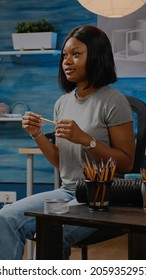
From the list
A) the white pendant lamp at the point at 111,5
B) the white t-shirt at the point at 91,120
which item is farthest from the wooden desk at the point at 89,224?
the white pendant lamp at the point at 111,5

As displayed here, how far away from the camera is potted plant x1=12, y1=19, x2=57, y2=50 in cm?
456

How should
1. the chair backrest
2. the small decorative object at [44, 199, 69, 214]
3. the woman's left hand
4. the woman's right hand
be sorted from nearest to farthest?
the small decorative object at [44, 199, 69, 214]
the woman's left hand
the woman's right hand
the chair backrest

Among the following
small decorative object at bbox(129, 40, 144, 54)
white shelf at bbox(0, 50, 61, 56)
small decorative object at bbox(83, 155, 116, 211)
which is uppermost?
small decorative object at bbox(129, 40, 144, 54)

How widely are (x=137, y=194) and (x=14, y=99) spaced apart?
10.8 feet

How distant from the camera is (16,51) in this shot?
4.69m

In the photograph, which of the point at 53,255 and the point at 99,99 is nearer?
the point at 53,255

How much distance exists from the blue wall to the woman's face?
2471 mm

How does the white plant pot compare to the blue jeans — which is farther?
the white plant pot

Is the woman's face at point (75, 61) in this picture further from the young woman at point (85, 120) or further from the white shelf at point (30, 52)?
the white shelf at point (30, 52)

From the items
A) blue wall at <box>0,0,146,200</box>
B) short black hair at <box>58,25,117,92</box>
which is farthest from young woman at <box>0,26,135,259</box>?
blue wall at <box>0,0,146,200</box>

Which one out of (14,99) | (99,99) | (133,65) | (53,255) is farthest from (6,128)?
(53,255)

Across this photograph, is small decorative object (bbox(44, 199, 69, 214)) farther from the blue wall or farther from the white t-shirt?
the blue wall

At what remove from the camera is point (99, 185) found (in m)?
1.60
